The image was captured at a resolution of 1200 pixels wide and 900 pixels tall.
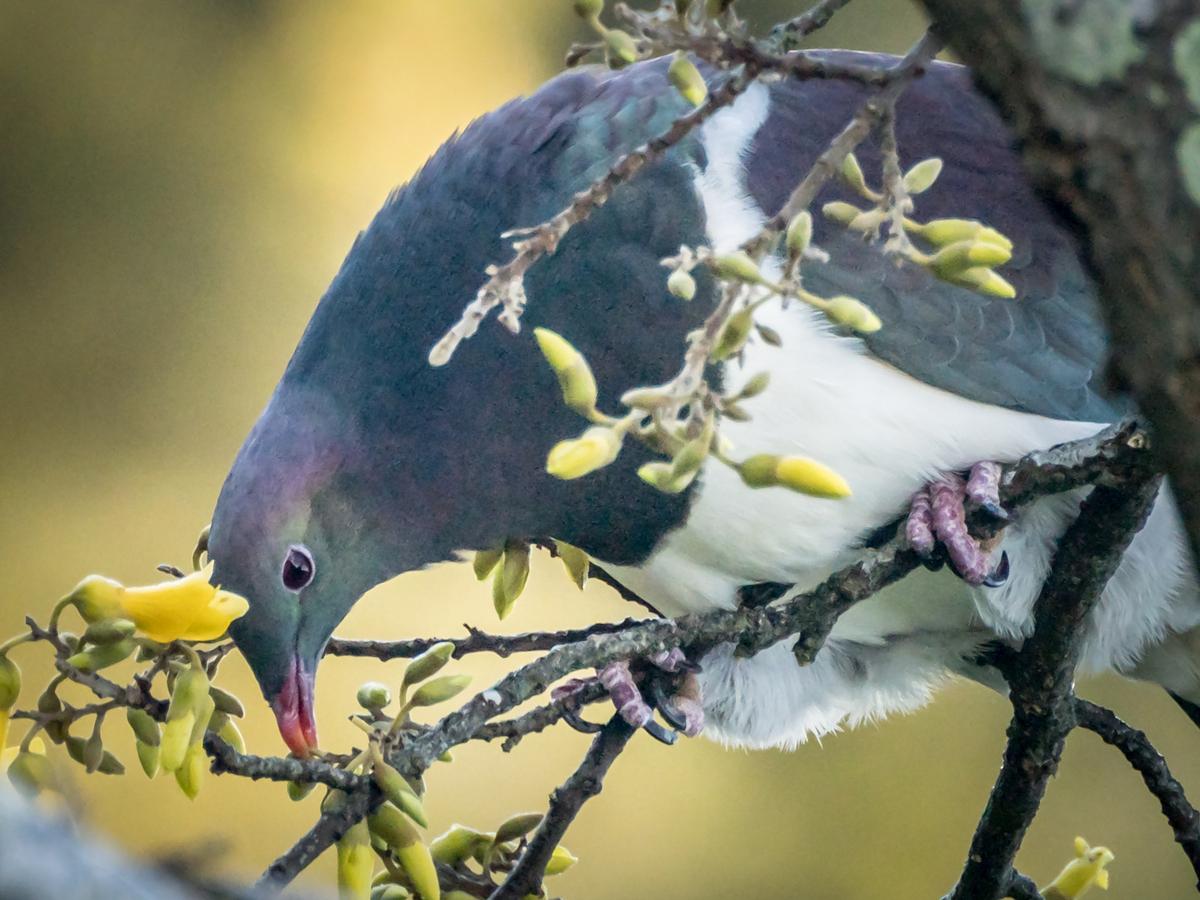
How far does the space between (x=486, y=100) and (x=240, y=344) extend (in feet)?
2.48

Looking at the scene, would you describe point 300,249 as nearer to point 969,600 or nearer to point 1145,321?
point 969,600

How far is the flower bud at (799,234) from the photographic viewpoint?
0.65 m

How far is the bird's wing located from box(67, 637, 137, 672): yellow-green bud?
737mm

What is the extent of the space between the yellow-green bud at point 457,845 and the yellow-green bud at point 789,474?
0.47 metres

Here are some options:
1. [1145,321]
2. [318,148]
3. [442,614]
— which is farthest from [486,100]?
[1145,321]

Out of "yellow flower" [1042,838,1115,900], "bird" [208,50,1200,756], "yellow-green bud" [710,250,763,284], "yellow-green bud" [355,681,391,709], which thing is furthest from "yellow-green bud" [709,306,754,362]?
"yellow flower" [1042,838,1115,900]

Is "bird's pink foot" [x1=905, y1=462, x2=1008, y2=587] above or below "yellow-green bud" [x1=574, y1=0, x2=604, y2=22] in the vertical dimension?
below

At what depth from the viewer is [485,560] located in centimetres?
146

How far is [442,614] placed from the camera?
9.30 ft

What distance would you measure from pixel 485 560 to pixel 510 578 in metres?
0.08

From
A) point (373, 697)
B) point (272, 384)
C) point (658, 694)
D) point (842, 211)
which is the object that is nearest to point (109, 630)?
point (373, 697)

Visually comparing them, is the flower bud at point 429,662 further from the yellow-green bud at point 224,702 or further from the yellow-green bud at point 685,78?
the yellow-green bud at point 685,78

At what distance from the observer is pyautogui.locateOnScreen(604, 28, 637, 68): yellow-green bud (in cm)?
68

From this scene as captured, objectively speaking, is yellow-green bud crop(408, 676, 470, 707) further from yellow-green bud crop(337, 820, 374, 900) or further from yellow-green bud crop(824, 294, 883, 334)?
yellow-green bud crop(824, 294, 883, 334)
